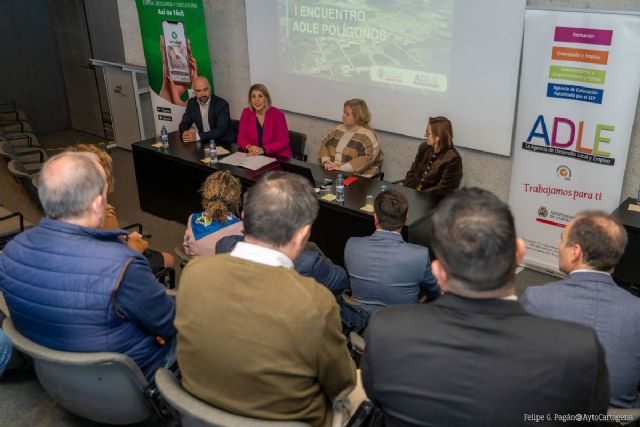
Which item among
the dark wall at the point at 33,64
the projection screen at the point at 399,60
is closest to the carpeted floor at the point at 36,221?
the dark wall at the point at 33,64

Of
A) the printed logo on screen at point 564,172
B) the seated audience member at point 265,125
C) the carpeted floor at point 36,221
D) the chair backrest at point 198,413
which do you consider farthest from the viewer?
the seated audience member at point 265,125

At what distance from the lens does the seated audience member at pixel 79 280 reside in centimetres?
186

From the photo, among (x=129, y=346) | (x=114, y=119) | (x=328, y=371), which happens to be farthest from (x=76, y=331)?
(x=114, y=119)

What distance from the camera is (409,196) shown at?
3.90 metres

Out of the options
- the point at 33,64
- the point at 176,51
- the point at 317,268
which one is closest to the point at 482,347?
the point at 317,268

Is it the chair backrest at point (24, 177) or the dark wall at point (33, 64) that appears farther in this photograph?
the dark wall at point (33, 64)

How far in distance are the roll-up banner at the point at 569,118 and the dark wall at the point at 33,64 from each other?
6.82 meters

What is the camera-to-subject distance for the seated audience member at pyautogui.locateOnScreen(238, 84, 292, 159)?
16.7ft

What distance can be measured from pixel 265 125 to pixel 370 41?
3.91ft

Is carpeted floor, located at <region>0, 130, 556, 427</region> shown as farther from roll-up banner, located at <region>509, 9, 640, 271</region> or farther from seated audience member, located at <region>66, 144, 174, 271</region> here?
seated audience member, located at <region>66, 144, 174, 271</region>

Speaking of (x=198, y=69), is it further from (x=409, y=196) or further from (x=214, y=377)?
(x=214, y=377)

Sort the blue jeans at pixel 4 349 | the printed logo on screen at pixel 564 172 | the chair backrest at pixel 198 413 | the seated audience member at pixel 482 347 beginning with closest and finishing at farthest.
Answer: the seated audience member at pixel 482 347 < the chair backrest at pixel 198 413 < the blue jeans at pixel 4 349 < the printed logo on screen at pixel 564 172

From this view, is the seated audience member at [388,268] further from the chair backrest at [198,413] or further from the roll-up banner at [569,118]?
the roll-up banner at [569,118]

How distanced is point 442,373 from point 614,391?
0.91 m
